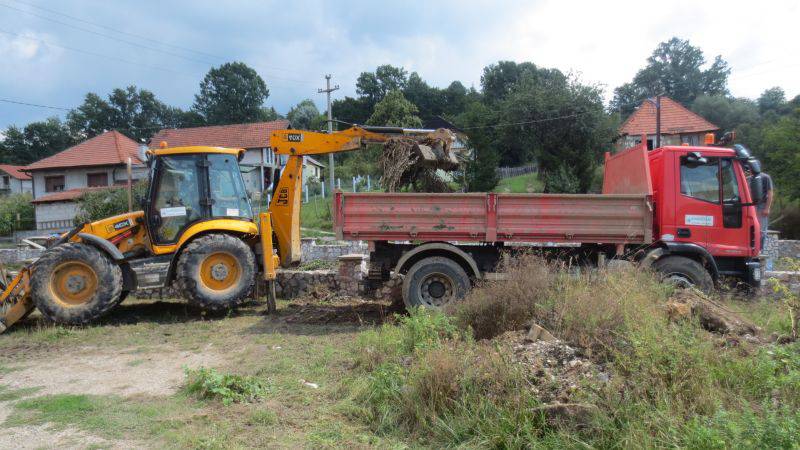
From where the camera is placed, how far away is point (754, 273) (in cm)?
659

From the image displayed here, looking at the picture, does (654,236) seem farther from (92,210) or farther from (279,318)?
(92,210)

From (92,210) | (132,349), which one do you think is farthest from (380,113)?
(132,349)

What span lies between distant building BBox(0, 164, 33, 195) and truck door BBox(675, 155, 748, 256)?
2314 inches

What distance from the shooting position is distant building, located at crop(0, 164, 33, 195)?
160 feet

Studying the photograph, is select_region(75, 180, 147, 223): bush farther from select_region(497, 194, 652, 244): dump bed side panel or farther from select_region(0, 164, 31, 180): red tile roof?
select_region(0, 164, 31, 180): red tile roof

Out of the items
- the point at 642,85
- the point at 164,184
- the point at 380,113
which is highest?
the point at 642,85

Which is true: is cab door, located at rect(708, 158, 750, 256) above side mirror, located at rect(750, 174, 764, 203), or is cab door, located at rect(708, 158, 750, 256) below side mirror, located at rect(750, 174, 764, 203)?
below

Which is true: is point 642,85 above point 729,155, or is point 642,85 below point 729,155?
above

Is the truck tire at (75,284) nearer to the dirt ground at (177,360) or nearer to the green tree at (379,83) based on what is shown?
the dirt ground at (177,360)

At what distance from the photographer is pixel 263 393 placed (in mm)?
4309

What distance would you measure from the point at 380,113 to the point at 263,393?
33.9m

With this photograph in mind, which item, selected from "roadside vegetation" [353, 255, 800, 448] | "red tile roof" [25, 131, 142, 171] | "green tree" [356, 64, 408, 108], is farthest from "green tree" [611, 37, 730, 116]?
"roadside vegetation" [353, 255, 800, 448]

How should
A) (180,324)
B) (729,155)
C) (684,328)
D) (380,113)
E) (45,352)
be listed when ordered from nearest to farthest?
(684,328) < (45,352) < (729,155) < (180,324) < (380,113)

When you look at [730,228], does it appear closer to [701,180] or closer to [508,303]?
[701,180]
